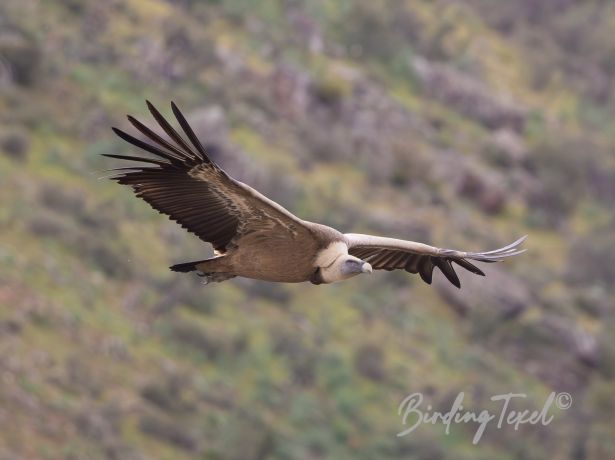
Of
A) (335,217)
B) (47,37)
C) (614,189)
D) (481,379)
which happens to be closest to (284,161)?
(335,217)

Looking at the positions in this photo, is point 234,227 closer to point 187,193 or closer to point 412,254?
point 187,193

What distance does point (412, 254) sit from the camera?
1377 centimetres

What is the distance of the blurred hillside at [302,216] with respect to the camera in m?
31.5

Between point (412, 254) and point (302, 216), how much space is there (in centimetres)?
2813

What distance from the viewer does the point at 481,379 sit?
3912 cm

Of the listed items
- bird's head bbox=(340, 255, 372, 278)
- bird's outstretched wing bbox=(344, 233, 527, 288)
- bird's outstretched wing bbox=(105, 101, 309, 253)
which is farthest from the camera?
bird's outstretched wing bbox=(344, 233, 527, 288)

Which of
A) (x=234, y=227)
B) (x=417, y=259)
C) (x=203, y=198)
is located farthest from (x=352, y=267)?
(x=417, y=259)

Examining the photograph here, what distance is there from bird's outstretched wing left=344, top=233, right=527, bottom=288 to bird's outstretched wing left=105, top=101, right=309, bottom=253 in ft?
3.59

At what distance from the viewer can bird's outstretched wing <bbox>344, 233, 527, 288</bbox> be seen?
1299cm

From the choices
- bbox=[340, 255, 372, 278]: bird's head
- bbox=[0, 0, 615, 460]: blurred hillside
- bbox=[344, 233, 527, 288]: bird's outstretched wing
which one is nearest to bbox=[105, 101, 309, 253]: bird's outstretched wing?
bbox=[340, 255, 372, 278]: bird's head

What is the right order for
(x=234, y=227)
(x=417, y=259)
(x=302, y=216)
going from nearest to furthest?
(x=234, y=227) < (x=417, y=259) < (x=302, y=216)

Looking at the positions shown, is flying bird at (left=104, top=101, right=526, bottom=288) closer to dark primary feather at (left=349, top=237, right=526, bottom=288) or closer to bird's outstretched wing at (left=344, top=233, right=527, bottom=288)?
bird's outstretched wing at (left=344, top=233, right=527, bottom=288)

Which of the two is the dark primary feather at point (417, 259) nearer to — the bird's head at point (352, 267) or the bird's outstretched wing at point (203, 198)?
the bird's head at point (352, 267)

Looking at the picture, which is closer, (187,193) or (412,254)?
(187,193)
